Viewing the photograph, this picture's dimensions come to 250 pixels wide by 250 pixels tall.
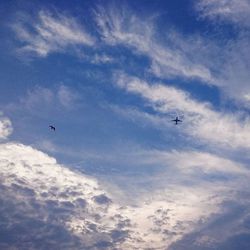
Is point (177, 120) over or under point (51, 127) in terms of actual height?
over

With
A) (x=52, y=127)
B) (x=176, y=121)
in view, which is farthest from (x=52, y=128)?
(x=176, y=121)

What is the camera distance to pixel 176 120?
126000 millimetres

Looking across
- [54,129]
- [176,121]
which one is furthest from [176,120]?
[54,129]

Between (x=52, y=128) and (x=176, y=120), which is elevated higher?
(x=176, y=120)

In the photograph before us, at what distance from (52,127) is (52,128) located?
0.63m

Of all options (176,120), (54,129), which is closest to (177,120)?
(176,120)

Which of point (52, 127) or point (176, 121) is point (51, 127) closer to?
point (52, 127)

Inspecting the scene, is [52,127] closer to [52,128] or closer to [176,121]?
[52,128]

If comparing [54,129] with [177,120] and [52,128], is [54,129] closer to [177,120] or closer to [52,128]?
[52,128]

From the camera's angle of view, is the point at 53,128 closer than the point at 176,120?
Yes

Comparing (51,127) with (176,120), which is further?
(176,120)

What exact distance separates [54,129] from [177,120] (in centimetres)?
8347

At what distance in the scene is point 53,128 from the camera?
109812 mm

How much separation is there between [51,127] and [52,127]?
62 centimetres
